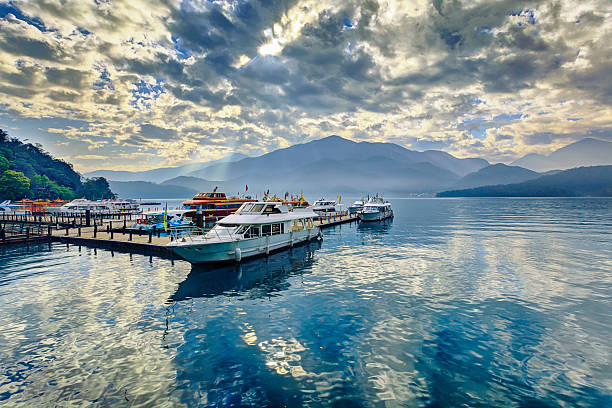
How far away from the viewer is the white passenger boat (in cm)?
2502

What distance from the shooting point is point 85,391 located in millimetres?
9461

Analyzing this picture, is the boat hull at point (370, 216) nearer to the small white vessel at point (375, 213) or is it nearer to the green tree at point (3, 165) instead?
the small white vessel at point (375, 213)

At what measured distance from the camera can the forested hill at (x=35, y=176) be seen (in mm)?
92694

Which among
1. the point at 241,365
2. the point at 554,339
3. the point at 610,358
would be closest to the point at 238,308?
the point at 241,365

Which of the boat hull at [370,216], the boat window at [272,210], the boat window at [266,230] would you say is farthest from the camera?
the boat hull at [370,216]

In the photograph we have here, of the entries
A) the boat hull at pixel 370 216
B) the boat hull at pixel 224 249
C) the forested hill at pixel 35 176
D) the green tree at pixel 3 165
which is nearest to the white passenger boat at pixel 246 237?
the boat hull at pixel 224 249

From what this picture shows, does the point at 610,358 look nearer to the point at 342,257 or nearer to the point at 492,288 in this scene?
the point at 492,288

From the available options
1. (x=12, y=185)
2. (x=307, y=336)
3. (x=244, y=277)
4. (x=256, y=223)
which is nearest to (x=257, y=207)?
(x=256, y=223)

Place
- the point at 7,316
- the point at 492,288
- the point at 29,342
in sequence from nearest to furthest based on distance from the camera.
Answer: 1. the point at 29,342
2. the point at 7,316
3. the point at 492,288

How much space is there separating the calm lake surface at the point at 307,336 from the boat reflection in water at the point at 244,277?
0.77ft

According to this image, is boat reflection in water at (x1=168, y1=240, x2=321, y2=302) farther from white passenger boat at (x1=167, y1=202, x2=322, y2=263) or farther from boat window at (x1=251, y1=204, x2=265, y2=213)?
boat window at (x1=251, y1=204, x2=265, y2=213)

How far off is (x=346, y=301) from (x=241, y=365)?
863 cm

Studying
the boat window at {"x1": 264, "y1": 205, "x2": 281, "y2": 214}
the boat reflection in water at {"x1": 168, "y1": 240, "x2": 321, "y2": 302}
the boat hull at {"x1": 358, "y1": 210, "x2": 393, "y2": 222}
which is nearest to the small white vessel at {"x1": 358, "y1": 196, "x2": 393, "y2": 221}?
the boat hull at {"x1": 358, "y1": 210, "x2": 393, "y2": 222}

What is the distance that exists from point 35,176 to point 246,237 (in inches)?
5301
